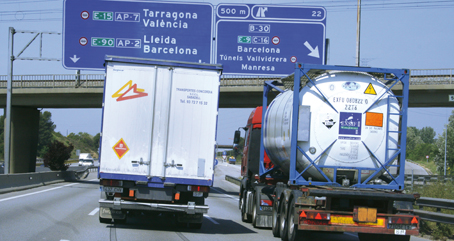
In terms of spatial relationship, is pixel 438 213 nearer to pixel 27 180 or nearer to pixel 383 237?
pixel 383 237

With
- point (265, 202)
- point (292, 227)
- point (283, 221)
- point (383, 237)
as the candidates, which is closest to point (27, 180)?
point (265, 202)

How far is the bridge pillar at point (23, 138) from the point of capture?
3388cm

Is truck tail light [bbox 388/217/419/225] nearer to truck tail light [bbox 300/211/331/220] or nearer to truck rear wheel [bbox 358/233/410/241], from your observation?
truck rear wheel [bbox 358/233/410/241]

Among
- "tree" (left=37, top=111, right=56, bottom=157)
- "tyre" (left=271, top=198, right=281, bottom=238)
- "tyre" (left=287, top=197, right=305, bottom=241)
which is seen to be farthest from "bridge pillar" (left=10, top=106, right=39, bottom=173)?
"tree" (left=37, top=111, right=56, bottom=157)

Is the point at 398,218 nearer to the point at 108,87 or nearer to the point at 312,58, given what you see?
the point at 108,87

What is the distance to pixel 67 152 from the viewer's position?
156 ft

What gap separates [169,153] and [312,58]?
1139cm

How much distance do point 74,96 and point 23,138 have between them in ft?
19.1

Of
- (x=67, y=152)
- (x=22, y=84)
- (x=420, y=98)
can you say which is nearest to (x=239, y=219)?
(x=420, y=98)

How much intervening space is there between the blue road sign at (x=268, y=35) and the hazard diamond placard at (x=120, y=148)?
1029cm

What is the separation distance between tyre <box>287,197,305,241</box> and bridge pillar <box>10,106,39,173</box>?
91.7ft

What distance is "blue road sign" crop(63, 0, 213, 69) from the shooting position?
20.5 meters

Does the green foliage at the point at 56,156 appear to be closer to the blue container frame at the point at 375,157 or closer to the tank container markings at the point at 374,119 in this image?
the blue container frame at the point at 375,157

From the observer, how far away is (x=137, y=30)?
20.6m
